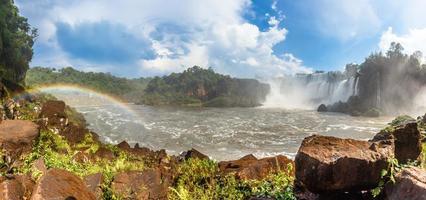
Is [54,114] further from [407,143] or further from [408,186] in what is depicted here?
[408,186]

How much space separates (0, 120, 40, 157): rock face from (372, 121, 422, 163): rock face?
8.94 metres

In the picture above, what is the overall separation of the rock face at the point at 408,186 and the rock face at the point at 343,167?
0.34m

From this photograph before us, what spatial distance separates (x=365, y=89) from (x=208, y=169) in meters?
84.0

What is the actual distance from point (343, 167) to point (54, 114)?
19.9 meters

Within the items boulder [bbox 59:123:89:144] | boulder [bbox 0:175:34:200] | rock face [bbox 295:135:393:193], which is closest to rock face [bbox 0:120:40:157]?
boulder [bbox 0:175:34:200]

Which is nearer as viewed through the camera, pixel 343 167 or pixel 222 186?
pixel 343 167

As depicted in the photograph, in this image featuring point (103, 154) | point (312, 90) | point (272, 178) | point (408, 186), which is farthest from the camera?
point (312, 90)

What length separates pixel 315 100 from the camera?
9812cm

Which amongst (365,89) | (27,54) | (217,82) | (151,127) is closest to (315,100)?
(365,89)

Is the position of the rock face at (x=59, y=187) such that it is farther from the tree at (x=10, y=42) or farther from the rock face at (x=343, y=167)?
the tree at (x=10, y=42)

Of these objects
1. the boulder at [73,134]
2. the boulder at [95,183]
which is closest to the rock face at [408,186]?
the boulder at [95,183]

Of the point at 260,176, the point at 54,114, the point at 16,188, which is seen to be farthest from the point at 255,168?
the point at 54,114

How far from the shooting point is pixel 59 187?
5.59 metres

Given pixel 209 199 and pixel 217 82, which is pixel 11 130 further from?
A: pixel 217 82
